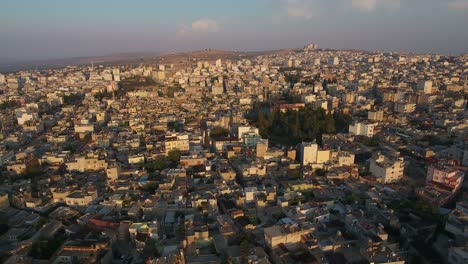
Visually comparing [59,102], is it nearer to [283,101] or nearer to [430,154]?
[283,101]

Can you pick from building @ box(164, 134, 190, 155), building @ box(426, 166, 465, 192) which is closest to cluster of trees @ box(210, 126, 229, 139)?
building @ box(164, 134, 190, 155)

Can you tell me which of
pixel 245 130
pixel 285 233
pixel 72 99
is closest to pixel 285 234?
pixel 285 233

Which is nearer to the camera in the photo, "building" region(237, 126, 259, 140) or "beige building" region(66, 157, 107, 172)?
"beige building" region(66, 157, 107, 172)

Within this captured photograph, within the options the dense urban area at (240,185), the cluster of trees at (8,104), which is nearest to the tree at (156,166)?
the dense urban area at (240,185)

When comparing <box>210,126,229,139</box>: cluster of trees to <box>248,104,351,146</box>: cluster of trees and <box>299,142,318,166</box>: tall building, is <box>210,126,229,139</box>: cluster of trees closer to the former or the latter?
<box>248,104,351,146</box>: cluster of trees

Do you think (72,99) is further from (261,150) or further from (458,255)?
(458,255)

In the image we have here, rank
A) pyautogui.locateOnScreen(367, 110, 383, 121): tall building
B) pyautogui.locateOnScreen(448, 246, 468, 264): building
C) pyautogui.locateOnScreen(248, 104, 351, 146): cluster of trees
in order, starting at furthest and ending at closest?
pyautogui.locateOnScreen(367, 110, 383, 121): tall building < pyautogui.locateOnScreen(248, 104, 351, 146): cluster of trees < pyautogui.locateOnScreen(448, 246, 468, 264): building
